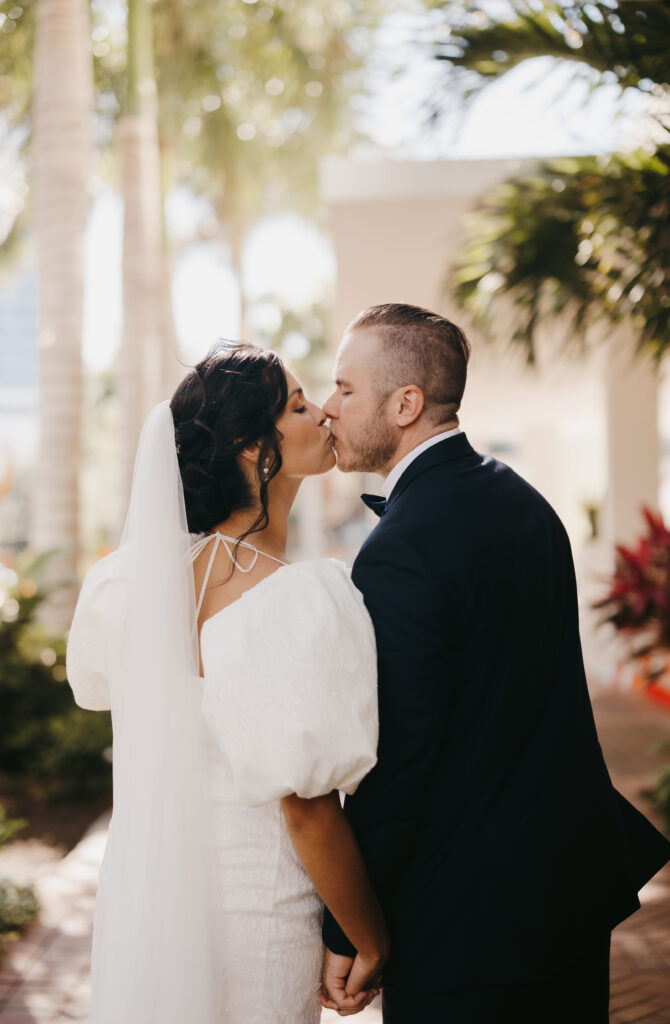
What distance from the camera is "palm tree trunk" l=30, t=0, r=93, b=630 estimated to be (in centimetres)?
708

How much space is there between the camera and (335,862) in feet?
5.31

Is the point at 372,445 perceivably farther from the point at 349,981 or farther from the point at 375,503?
the point at 349,981

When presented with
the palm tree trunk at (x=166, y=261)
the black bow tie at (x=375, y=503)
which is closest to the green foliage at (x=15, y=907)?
the black bow tie at (x=375, y=503)

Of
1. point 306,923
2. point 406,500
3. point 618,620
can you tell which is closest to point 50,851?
point 618,620

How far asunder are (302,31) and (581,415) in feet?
26.1

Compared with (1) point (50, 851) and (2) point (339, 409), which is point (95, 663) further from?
(1) point (50, 851)

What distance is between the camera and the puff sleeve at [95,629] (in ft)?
6.37

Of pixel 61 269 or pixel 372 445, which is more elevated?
pixel 61 269

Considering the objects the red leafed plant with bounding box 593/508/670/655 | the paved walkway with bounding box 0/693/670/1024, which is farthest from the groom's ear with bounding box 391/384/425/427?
the red leafed plant with bounding box 593/508/670/655

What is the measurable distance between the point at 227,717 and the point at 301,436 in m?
0.64

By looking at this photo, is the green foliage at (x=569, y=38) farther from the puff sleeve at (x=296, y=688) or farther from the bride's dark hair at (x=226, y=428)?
the puff sleeve at (x=296, y=688)

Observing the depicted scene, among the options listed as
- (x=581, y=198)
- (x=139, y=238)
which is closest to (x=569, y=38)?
(x=581, y=198)

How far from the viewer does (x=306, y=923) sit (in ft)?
5.84

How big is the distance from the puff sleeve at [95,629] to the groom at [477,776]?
56 centimetres
